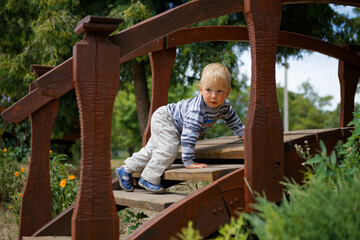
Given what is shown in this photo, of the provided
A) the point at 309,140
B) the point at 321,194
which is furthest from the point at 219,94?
the point at 321,194

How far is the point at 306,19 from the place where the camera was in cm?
934

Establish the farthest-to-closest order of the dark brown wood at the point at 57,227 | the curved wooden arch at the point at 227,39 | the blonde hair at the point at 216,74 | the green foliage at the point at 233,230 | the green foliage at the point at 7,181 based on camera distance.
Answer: the green foliage at the point at 7,181 → the curved wooden arch at the point at 227,39 → the dark brown wood at the point at 57,227 → the blonde hair at the point at 216,74 → the green foliage at the point at 233,230

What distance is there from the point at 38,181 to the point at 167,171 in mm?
1270

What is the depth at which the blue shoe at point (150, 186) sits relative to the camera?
130 inches

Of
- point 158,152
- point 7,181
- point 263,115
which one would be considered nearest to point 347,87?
point 263,115

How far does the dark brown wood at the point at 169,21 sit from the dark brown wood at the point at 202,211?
0.95 m

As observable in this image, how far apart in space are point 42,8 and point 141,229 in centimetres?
755

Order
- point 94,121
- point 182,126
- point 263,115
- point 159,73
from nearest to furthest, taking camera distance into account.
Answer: point 94,121, point 263,115, point 182,126, point 159,73

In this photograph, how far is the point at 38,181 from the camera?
3.77 meters

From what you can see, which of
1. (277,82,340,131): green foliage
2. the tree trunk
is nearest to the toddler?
the tree trunk

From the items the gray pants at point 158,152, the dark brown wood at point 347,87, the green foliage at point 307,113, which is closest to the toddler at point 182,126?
the gray pants at point 158,152

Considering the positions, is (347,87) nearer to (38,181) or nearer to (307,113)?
(38,181)

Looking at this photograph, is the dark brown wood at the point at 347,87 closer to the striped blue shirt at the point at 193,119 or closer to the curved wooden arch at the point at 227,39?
the curved wooden arch at the point at 227,39

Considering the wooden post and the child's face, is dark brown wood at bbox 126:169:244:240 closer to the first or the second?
the child's face
